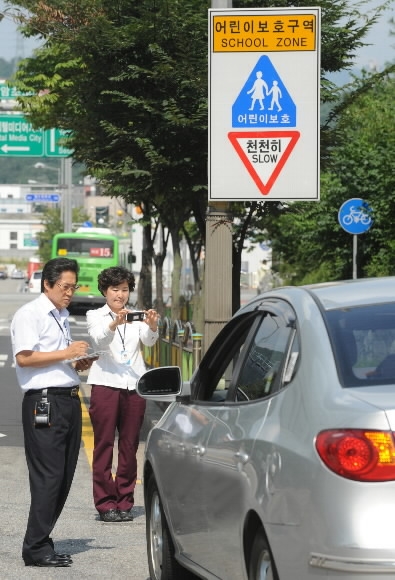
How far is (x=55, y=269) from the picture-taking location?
8.11 metres

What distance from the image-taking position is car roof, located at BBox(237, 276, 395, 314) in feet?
16.7

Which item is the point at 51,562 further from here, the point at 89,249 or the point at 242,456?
the point at 89,249

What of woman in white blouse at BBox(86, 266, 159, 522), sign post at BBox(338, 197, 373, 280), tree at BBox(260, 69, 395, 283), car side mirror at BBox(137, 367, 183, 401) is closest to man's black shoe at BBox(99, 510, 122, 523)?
woman in white blouse at BBox(86, 266, 159, 522)

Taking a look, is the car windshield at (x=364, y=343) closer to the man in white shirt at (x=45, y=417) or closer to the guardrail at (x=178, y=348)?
the man in white shirt at (x=45, y=417)

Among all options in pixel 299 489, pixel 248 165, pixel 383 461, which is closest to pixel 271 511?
pixel 299 489

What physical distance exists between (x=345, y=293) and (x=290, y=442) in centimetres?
89

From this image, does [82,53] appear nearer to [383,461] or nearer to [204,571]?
[204,571]

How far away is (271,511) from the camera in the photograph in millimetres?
4641

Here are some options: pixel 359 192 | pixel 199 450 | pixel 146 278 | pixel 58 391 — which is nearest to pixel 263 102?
pixel 58 391

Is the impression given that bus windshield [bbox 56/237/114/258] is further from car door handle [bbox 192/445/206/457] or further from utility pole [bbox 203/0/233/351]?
car door handle [bbox 192/445/206/457]

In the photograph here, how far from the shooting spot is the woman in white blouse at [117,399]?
959cm

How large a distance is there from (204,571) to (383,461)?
1899 millimetres

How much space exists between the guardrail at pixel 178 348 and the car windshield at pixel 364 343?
9.17 m

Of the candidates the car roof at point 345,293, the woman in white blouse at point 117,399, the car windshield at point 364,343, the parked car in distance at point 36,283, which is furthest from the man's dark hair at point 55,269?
the parked car in distance at point 36,283
